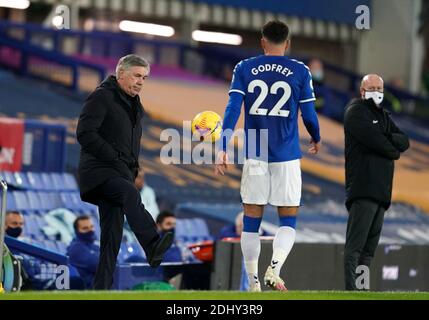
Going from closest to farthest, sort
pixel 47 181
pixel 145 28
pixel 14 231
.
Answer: pixel 14 231 → pixel 47 181 → pixel 145 28

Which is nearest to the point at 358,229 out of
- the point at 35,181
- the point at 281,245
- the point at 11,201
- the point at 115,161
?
the point at 281,245

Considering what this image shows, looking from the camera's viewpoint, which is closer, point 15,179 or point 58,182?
point 15,179

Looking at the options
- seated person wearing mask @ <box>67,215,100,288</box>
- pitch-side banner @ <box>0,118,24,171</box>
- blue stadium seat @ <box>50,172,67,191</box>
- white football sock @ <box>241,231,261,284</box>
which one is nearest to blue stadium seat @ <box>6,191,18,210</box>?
blue stadium seat @ <box>50,172,67,191</box>

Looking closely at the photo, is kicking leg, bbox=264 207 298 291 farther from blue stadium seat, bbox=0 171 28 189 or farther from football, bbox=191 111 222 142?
blue stadium seat, bbox=0 171 28 189

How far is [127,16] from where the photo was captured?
29906mm

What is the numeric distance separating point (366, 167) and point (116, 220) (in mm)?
2228

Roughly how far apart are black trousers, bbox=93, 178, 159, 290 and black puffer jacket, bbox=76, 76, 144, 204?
0.28 feet

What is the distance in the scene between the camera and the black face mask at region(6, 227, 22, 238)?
41.9ft

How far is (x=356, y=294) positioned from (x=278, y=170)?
1.20m

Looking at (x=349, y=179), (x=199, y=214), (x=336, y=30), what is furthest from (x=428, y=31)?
(x=349, y=179)

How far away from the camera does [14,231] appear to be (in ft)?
42.1

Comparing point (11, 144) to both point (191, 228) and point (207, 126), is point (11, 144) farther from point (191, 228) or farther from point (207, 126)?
point (207, 126)

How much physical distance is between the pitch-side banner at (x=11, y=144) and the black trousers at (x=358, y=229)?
299 inches
